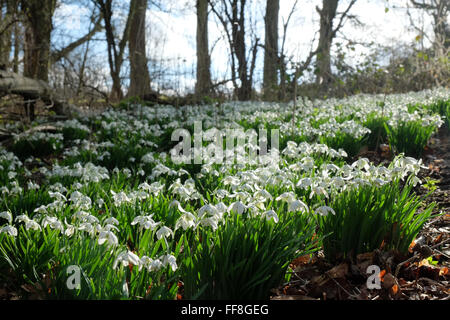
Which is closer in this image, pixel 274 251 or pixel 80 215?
pixel 274 251

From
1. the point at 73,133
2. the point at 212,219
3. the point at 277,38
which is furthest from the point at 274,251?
the point at 277,38

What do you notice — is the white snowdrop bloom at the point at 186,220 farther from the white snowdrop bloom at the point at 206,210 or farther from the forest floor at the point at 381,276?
the forest floor at the point at 381,276

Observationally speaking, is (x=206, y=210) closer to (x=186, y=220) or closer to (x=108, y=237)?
(x=186, y=220)

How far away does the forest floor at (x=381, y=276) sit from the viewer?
193cm

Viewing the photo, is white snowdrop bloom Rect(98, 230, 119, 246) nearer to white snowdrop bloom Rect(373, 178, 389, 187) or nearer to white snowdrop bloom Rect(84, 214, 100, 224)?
white snowdrop bloom Rect(84, 214, 100, 224)

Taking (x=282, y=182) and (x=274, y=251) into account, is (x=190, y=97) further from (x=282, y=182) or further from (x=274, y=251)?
(x=274, y=251)

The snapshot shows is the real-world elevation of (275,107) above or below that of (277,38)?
below

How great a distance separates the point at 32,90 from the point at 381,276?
24.4ft

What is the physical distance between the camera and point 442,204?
341 cm

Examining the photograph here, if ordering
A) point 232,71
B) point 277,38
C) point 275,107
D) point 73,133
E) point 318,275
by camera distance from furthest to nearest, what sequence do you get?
point 277,38 < point 232,71 < point 275,107 < point 73,133 < point 318,275
